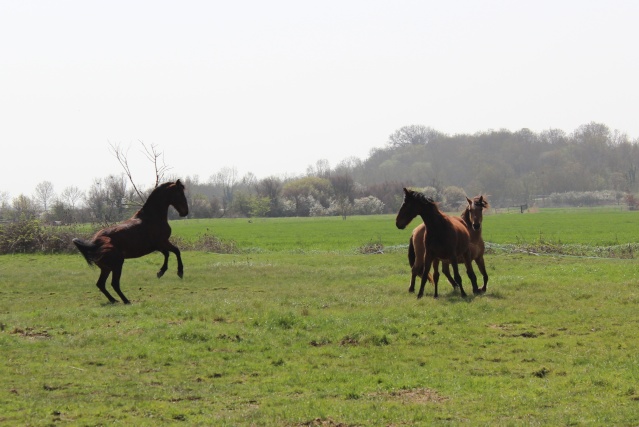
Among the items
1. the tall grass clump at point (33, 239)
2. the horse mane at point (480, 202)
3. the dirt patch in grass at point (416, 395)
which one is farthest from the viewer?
the tall grass clump at point (33, 239)

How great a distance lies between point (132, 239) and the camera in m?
16.4

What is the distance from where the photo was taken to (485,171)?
508ft

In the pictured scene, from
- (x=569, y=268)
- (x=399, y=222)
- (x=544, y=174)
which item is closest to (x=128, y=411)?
(x=399, y=222)

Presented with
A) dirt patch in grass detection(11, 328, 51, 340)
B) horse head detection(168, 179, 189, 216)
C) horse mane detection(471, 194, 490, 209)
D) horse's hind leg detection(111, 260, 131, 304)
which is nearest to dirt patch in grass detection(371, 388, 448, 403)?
dirt patch in grass detection(11, 328, 51, 340)

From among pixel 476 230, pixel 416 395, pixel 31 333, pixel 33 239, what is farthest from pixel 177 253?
pixel 33 239

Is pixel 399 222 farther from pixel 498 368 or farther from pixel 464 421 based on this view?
pixel 464 421

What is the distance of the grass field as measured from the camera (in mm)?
7707

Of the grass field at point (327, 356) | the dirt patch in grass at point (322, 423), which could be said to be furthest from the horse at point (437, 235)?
the dirt patch in grass at point (322, 423)

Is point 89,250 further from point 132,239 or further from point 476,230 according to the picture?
point 476,230

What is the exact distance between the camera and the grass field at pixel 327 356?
7.71m

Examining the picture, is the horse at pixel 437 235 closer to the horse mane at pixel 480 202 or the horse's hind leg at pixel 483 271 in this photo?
the horse's hind leg at pixel 483 271

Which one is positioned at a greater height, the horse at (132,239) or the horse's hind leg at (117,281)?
the horse at (132,239)

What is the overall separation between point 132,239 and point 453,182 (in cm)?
16845

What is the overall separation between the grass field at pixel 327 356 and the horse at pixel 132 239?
86 cm
